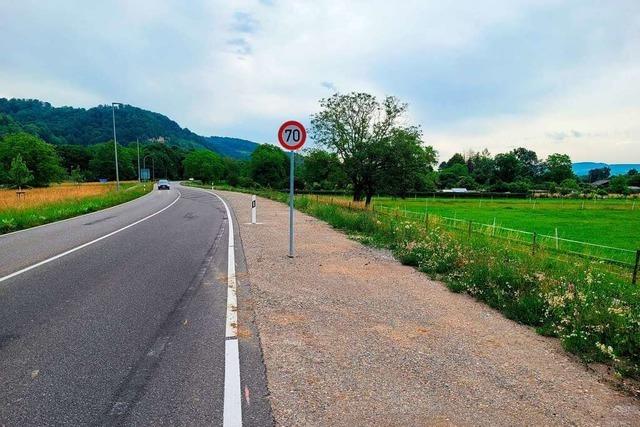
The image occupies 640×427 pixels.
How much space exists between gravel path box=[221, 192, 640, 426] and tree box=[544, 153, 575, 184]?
146959mm

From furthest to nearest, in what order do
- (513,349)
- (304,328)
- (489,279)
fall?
(489,279), (304,328), (513,349)

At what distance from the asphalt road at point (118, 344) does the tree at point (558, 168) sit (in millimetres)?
148267

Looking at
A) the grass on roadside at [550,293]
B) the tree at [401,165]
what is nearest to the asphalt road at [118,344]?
the grass on roadside at [550,293]

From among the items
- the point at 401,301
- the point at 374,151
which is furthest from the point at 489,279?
the point at 374,151

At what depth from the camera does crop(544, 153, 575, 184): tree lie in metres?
132

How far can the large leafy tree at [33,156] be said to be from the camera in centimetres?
7412

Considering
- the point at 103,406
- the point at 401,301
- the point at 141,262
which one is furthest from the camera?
the point at 141,262

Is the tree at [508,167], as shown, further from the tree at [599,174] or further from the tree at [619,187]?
the tree at [599,174]

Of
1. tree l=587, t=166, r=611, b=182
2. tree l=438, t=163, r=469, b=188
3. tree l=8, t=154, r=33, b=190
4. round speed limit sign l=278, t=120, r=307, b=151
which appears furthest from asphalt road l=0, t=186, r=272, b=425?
tree l=587, t=166, r=611, b=182

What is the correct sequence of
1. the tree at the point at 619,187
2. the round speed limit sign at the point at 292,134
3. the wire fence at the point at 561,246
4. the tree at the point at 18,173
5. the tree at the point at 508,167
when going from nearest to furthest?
the round speed limit sign at the point at 292,134, the wire fence at the point at 561,246, the tree at the point at 18,173, the tree at the point at 619,187, the tree at the point at 508,167

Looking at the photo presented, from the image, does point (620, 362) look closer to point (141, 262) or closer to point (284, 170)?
point (141, 262)

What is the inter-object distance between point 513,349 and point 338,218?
12.0m

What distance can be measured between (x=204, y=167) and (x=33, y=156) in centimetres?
5138

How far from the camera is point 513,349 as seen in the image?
4.34m
